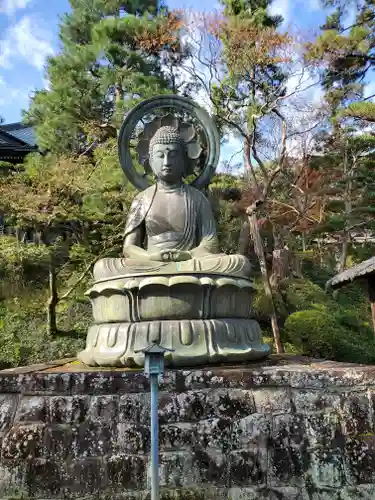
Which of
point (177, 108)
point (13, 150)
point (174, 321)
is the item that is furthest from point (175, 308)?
point (13, 150)

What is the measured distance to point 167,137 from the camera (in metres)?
5.22

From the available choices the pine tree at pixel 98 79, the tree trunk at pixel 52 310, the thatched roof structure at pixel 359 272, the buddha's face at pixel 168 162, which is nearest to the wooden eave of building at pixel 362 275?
the thatched roof structure at pixel 359 272

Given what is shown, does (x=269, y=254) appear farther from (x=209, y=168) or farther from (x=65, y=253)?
(x=209, y=168)

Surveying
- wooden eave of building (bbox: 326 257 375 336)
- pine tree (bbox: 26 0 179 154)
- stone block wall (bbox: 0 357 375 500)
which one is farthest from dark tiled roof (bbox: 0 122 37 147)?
stone block wall (bbox: 0 357 375 500)

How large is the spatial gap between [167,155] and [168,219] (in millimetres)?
761

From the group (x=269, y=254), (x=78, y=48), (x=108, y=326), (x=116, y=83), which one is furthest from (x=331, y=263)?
(x=108, y=326)

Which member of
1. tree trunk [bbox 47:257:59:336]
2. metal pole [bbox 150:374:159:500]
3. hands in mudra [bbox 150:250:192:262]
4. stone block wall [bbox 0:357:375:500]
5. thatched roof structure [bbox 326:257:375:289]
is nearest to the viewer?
metal pole [bbox 150:374:159:500]

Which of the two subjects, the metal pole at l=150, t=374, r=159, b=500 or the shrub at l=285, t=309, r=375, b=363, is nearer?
the metal pole at l=150, t=374, r=159, b=500

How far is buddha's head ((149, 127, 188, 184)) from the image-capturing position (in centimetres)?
516

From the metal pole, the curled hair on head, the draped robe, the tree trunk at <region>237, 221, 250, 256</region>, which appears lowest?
the metal pole

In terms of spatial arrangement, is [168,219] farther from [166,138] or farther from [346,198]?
[346,198]

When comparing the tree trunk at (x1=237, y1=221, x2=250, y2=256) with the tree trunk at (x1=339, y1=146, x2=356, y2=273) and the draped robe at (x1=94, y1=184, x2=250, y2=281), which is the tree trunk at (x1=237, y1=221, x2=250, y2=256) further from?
the draped robe at (x1=94, y1=184, x2=250, y2=281)

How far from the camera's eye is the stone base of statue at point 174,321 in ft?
12.5

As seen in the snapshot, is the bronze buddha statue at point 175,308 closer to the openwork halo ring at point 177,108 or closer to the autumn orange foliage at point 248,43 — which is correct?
the openwork halo ring at point 177,108
